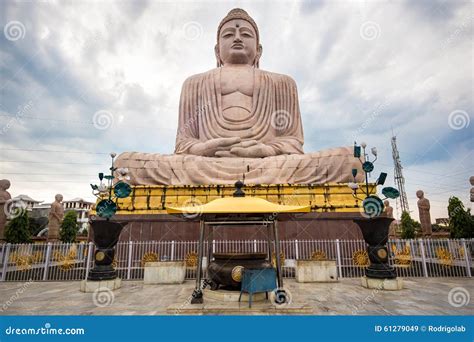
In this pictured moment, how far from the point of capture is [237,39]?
16.4m

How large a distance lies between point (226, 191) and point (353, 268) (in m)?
5.04

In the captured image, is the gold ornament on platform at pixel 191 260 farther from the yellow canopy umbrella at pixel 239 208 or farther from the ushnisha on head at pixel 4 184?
the ushnisha on head at pixel 4 184

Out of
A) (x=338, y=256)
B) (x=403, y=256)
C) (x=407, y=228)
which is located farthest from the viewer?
(x=407, y=228)

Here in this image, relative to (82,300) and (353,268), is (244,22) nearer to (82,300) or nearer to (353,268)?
(353,268)

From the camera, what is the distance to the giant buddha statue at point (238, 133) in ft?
40.3

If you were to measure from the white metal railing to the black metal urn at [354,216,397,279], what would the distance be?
66.2 inches

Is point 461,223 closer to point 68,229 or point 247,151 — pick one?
point 247,151

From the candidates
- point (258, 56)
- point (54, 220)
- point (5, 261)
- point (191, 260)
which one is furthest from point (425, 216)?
point (54, 220)

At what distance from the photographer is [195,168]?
12453 mm

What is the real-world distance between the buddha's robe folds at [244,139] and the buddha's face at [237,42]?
125cm

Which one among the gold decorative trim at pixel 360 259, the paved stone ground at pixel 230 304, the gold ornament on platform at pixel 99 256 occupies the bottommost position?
the paved stone ground at pixel 230 304

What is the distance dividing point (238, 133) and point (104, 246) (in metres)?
8.67

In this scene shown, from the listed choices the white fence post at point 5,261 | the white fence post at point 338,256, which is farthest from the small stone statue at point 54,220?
the white fence post at point 338,256
